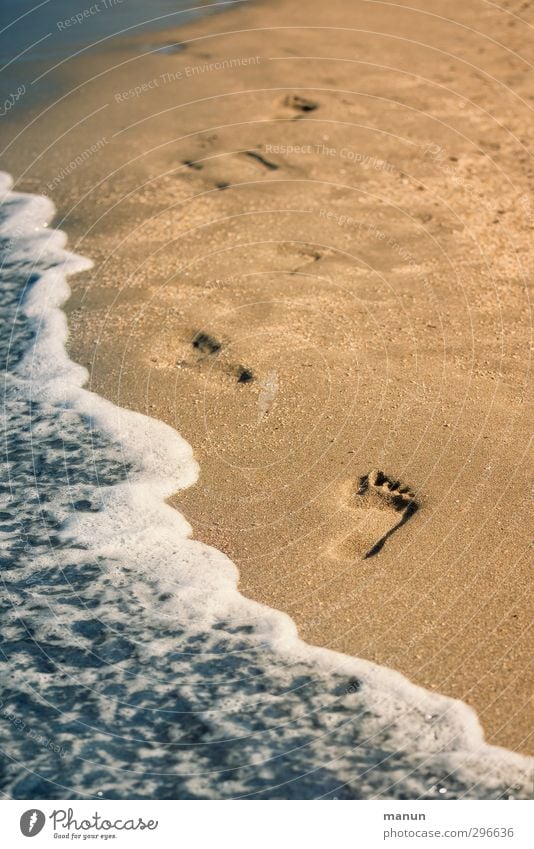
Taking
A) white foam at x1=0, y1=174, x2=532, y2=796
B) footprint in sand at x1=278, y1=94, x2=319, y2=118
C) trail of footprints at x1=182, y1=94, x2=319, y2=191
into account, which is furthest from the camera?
footprint in sand at x1=278, y1=94, x2=319, y2=118

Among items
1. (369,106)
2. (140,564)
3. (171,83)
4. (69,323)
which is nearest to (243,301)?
(69,323)

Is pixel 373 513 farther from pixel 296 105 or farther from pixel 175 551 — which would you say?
pixel 296 105

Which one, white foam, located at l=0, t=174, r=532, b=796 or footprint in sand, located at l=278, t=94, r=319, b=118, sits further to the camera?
footprint in sand, located at l=278, t=94, r=319, b=118

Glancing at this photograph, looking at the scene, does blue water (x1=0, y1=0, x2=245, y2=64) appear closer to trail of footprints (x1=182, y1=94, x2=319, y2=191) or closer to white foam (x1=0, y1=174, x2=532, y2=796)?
trail of footprints (x1=182, y1=94, x2=319, y2=191)

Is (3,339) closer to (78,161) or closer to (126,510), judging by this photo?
(126,510)

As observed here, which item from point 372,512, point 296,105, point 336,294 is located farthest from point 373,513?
point 296,105

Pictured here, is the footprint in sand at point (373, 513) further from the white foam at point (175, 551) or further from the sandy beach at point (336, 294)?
the white foam at point (175, 551)

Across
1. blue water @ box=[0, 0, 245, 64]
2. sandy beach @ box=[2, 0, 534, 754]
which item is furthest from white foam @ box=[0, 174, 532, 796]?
blue water @ box=[0, 0, 245, 64]
